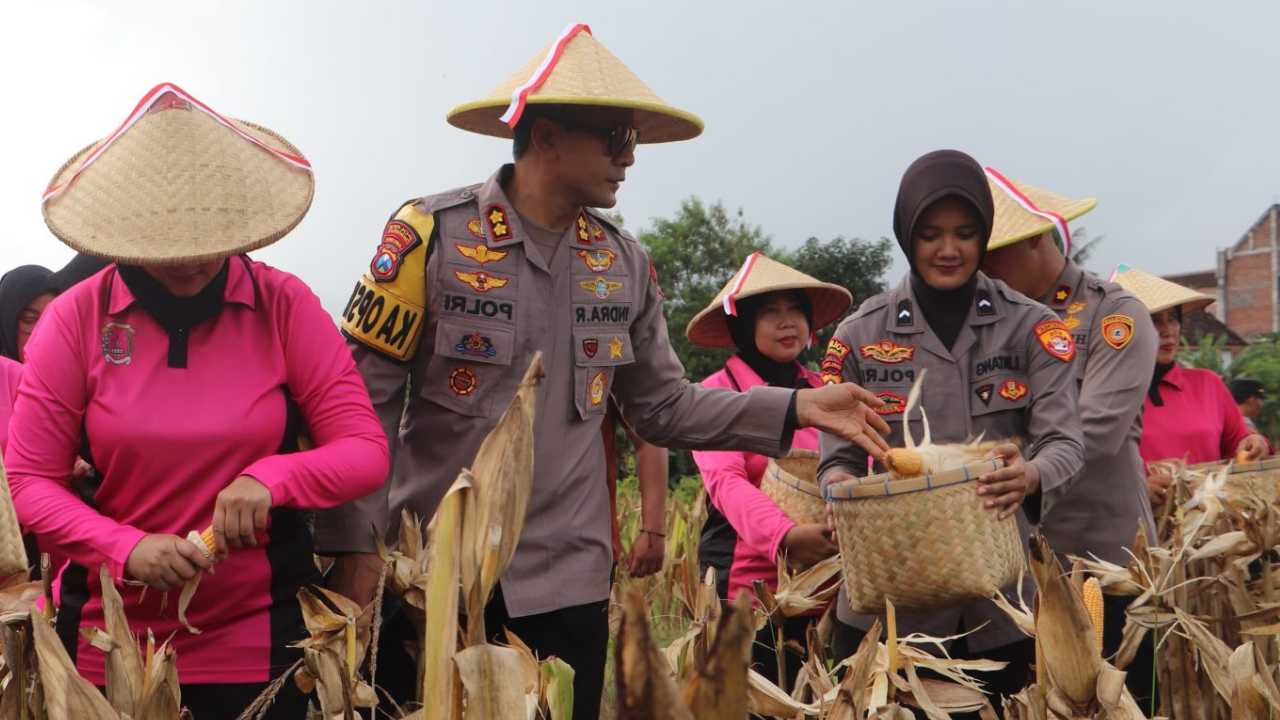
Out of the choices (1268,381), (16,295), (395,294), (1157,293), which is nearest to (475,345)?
(395,294)

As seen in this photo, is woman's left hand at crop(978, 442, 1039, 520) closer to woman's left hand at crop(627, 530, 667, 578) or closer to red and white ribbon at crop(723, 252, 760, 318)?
woman's left hand at crop(627, 530, 667, 578)

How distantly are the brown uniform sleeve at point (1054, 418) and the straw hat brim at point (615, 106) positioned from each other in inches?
39.9

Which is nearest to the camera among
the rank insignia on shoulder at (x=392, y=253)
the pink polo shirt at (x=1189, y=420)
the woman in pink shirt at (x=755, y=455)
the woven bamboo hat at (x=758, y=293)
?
the rank insignia on shoulder at (x=392, y=253)

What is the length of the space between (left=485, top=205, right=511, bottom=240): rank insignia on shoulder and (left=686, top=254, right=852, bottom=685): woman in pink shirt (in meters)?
1.32

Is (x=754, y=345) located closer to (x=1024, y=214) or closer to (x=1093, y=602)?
(x=1024, y=214)

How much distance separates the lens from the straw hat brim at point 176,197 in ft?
7.80

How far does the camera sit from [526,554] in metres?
2.86

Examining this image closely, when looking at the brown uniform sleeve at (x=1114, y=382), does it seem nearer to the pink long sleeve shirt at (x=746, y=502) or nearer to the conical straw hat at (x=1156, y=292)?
the pink long sleeve shirt at (x=746, y=502)

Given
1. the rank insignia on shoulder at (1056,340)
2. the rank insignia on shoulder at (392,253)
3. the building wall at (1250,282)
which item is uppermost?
the building wall at (1250,282)

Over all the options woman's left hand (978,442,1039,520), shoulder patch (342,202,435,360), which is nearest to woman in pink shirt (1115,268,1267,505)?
woman's left hand (978,442,1039,520)

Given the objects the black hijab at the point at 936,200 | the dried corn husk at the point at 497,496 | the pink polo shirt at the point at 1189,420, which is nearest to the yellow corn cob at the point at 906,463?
the black hijab at the point at 936,200

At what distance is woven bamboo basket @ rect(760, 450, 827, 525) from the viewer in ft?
12.9

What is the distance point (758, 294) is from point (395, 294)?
2054mm

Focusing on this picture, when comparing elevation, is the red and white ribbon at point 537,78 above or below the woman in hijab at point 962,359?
above
